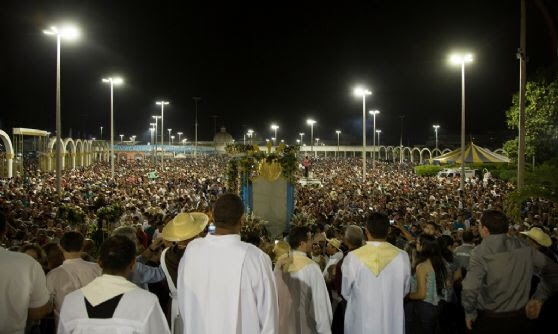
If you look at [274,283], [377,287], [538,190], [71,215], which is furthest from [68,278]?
[538,190]

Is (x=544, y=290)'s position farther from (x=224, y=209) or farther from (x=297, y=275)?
(x=224, y=209)

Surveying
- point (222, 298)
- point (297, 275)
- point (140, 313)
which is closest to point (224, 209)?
point (222, 298)

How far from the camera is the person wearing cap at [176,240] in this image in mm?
4492

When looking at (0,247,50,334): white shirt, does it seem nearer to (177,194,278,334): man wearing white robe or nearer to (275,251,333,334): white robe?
(177,194,278,334): man wearing white robe

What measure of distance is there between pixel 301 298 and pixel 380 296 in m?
0.69

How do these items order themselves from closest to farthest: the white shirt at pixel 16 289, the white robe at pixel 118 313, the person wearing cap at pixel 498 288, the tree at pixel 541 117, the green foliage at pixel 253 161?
the white robe at pixel 118 313 → the white shirt at pixel 16 289 → the person wearing cap at pixel 498 288 → the green foliage at pixel 253 161 → the tree at pixel 541 117

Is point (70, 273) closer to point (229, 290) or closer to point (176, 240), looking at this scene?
point (176, 240)

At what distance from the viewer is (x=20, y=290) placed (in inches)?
136

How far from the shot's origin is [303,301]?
14.6 ft

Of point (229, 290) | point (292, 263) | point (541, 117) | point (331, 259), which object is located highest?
point (541, 117)

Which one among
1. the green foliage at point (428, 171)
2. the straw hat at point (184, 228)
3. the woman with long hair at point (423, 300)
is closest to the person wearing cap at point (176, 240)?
the straw hat at point (184, 228)

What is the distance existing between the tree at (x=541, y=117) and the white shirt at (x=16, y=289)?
2517 centimetres

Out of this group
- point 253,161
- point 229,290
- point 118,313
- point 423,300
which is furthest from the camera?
point 253,161

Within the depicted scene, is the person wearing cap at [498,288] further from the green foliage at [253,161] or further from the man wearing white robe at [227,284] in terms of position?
the green foliage at [253,161]
